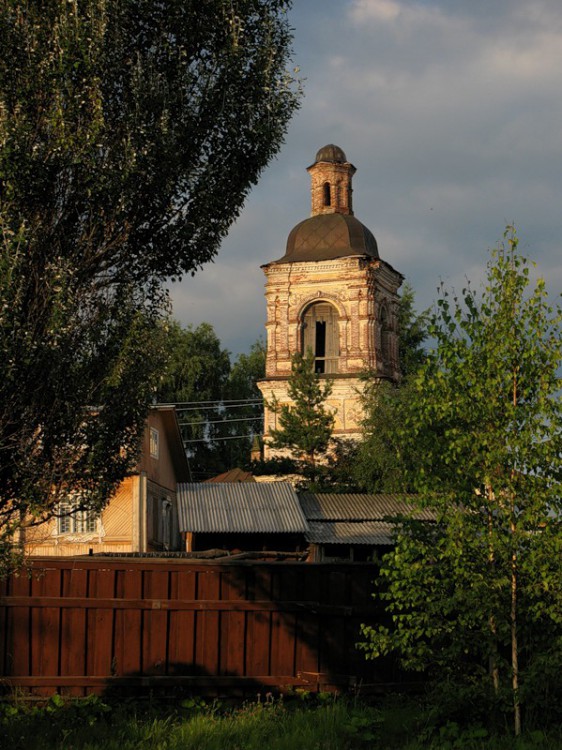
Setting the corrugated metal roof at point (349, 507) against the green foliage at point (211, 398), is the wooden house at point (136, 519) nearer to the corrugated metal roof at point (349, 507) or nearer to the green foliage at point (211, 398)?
the corrugated metal roof at point (349, 507)

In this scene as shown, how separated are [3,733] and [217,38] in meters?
9.24

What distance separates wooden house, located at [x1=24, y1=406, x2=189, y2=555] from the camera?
35.3m

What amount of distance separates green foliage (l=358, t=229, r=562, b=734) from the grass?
2.34 ft

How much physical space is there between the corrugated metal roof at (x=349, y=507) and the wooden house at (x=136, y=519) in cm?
556

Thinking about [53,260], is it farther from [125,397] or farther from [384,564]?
[384,564]

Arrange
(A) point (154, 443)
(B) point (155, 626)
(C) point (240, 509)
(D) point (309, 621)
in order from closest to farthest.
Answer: (B) point (155, 626) < (D) point (309, 621) < (C) point (240, 509) < (A) point (154, 443)

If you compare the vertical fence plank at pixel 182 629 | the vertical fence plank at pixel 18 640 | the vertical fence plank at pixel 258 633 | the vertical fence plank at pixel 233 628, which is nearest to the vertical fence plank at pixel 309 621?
the vertical fence plank at pixel 258 633

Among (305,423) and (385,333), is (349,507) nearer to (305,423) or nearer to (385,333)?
(305,423)

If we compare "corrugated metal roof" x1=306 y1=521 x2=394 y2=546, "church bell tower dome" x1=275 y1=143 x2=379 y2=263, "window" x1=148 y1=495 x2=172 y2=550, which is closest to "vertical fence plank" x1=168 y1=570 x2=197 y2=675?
"corrugated metal roof" x1=306 y1=521 x2=394 y2=546

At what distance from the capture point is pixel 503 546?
41.7 feet

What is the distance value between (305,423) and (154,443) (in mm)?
7388

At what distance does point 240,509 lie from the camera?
29250 millimetres

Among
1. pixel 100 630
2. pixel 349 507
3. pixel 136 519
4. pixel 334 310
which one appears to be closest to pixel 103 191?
pixel 100 630

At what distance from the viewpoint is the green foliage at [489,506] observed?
12750mm
